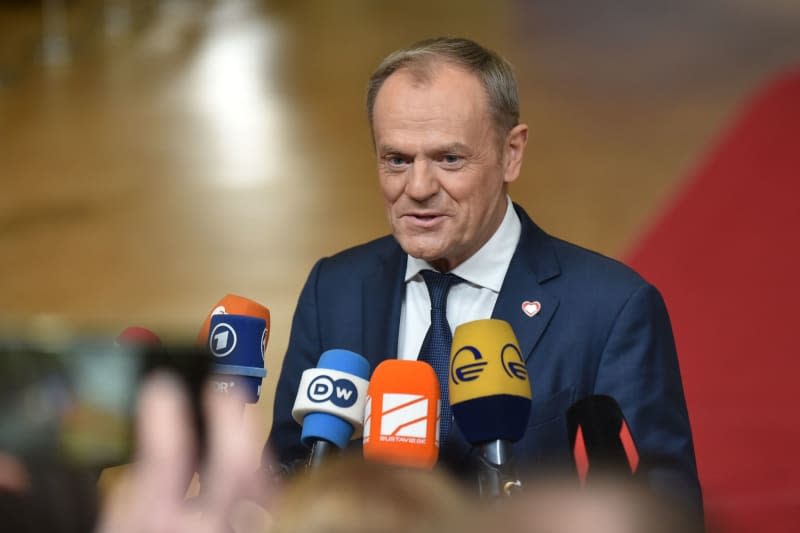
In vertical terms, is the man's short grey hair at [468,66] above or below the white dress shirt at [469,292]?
above

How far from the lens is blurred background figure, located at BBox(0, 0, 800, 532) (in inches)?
188

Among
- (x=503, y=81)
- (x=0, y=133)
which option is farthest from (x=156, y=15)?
(x=503, y=81)

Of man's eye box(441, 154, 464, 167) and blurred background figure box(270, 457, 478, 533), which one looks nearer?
blurred background figure box(270, 457, 478, 533)

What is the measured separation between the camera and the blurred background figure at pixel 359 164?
4.78 metres

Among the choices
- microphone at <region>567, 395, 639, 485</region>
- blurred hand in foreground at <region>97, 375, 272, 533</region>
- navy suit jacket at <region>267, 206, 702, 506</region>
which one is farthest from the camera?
navy suit jacket at <region>267, 206, 702, 506</region>

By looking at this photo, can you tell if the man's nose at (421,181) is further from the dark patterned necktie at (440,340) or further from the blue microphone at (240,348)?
the blue microphone at (240,348)

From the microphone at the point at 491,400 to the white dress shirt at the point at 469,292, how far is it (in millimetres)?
480

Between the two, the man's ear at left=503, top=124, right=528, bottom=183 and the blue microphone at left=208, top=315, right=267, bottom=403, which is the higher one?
the man's ear at left=503, top=124, right=528, bottom=183

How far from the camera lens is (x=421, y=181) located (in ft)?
7.22

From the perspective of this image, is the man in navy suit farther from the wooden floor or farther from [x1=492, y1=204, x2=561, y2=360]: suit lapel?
the wooden floor

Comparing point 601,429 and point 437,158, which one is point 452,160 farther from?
point 601,429

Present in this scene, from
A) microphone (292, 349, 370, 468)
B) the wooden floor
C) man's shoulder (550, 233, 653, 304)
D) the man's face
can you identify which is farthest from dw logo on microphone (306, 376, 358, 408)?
the wooden floor

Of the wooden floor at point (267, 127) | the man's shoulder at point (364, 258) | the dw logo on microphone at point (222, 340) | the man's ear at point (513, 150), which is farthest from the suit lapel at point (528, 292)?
the wooden floor at point (267, 127)

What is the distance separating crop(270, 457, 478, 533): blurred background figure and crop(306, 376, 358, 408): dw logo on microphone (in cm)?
79
